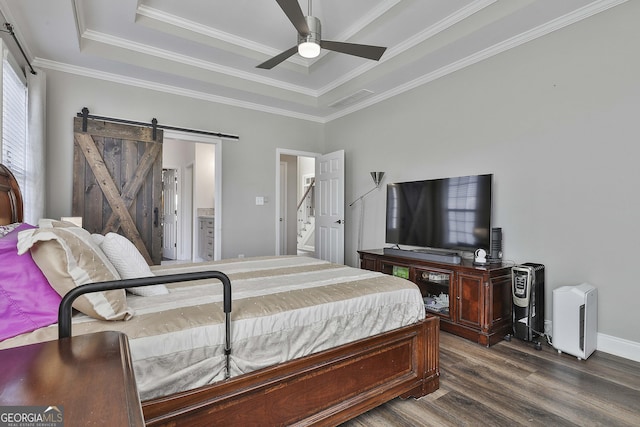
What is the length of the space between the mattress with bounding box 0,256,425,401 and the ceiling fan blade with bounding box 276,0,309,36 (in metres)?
1.85

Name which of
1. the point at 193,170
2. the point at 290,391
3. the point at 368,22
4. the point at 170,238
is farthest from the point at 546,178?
the point at 170,238

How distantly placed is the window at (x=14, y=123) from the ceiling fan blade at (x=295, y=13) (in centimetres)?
228

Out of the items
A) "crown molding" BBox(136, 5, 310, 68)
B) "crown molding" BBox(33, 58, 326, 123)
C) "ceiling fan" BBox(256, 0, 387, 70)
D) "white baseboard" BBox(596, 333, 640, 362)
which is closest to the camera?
"ceiling fan" BBox(256, 0, 387, 70)

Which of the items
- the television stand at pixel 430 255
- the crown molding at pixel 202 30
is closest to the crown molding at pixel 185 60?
the crown molding at pixel 202 30

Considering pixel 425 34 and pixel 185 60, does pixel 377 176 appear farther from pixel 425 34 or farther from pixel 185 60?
pixel 185 60

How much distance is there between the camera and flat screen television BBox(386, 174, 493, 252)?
3.17 metres

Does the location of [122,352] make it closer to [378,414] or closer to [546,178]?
[378,414]

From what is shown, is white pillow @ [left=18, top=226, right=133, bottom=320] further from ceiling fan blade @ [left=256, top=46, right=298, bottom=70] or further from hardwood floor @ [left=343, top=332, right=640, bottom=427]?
ceiling fan blade @ [left=256, top=46, right=298, bottom=70]

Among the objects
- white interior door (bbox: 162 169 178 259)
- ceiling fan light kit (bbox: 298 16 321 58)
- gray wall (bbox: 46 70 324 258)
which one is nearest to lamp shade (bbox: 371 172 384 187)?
gray wall (bbox: 46 70 324 258)

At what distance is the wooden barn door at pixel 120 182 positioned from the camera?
388 cm

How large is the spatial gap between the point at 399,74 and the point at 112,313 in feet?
12.6

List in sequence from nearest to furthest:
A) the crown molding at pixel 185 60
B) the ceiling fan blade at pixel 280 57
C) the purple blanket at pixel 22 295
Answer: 1. the purple blanket at pixel 22 295
2. the ceiling fan blade at pixel 280 57
3. the crown molding at pixel 185 60

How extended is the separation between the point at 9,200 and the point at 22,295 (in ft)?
5.04

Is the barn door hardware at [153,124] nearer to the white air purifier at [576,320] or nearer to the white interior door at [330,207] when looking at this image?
the white interior door at [330,207]
